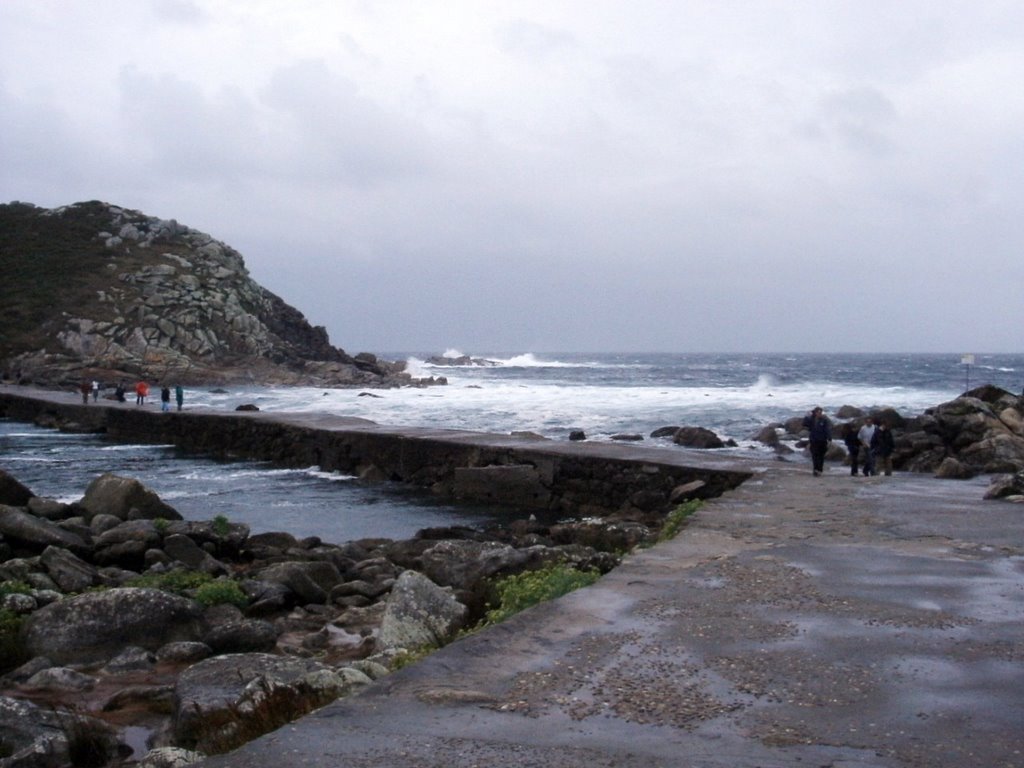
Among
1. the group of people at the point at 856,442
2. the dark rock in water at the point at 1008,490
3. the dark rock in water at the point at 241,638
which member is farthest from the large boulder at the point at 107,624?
the group of people at the point at 856,442

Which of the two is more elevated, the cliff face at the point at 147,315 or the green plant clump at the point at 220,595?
the cliff face at the point at 147,315

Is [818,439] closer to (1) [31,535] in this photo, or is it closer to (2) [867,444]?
(2) [867,444]

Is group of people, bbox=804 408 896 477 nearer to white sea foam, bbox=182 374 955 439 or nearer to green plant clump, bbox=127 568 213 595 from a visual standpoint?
green plant clump, bbox=127 568 213 595

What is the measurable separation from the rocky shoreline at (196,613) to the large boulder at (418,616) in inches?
0.5

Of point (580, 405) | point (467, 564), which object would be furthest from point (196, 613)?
point (580, 405)

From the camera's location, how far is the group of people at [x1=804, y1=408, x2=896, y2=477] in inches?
646

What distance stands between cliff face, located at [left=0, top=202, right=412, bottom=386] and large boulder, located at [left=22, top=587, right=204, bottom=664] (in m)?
45.1

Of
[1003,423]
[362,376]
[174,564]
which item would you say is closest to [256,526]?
[174,564]

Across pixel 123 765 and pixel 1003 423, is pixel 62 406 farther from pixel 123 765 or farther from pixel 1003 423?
pixel 123 765

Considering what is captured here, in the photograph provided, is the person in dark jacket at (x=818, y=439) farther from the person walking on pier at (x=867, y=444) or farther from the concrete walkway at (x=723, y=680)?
the concrete walkway at (x=723, y=680)

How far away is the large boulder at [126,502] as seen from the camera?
1427cm

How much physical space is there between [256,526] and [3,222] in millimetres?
74911

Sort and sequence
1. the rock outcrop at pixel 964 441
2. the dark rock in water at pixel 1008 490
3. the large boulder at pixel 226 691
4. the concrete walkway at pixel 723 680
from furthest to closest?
the rock outcrop at pixel 964 441, the dark rock in water at pixel 1008 490, the large boulder at pixel 226 691, the concrete walkway at pixel 723 680

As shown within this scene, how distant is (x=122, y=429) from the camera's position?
32375 millimetres
